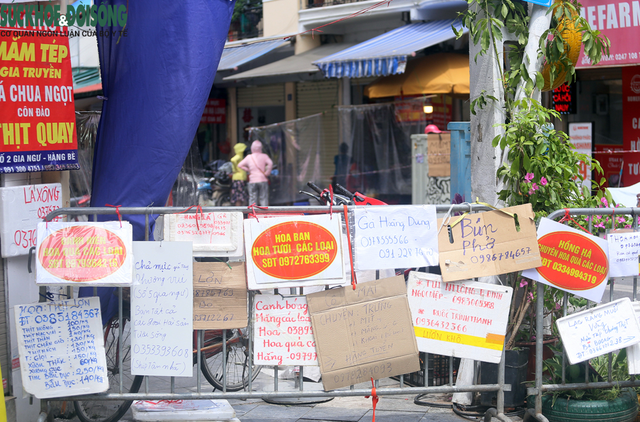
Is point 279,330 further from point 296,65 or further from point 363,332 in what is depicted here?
point 296,65

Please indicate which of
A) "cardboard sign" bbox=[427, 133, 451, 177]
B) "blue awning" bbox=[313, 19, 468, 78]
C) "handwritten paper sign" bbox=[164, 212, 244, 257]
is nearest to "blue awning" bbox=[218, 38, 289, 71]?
"blue awning" bbox=[313, 19, 468, 78]

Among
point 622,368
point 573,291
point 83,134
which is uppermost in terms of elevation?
point 83,134

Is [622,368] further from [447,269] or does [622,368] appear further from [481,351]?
[447,269]

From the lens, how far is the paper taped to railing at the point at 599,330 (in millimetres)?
4105

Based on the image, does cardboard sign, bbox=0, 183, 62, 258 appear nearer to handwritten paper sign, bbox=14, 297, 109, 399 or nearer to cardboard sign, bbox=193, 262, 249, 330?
handwritten paper sign, bbox=14, 297, 109, 399

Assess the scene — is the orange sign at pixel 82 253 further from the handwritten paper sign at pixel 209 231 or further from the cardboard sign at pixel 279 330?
the cardboard sign at pixel 279 330

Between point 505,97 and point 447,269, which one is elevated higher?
point 505,97

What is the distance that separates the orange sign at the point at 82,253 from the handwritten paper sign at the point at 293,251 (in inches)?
31.3

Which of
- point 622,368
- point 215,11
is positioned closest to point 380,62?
point 215,11

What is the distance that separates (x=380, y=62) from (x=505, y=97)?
317 inches

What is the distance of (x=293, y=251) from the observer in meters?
3.90

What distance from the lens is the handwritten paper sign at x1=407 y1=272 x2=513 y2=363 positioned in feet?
13.3

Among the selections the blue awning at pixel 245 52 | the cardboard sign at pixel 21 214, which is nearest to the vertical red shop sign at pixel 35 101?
the cardboard sign at pixel 21 214

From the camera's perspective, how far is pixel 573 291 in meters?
4.14
